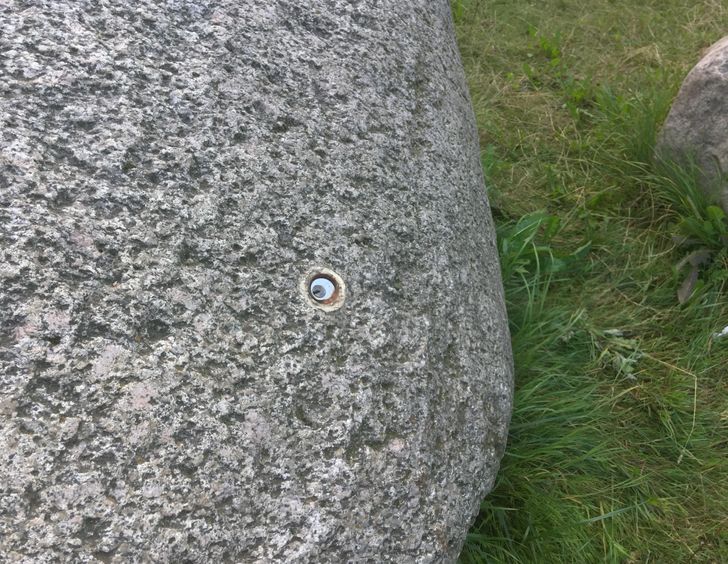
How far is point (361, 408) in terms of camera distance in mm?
1277

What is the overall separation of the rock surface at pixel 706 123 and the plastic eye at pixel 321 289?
1.92 metres

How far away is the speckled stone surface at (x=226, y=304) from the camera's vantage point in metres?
1.08

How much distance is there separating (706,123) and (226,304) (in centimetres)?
219

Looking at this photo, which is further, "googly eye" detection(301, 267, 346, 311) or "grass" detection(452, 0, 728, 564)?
"grass" detection(452, 0, 728, 564)

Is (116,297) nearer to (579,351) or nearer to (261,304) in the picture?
(261,304)

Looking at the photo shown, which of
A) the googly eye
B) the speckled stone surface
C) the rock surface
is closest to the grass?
the rock surface

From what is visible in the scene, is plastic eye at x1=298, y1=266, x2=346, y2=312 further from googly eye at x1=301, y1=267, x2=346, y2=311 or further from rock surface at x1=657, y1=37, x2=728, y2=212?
rock surface at x1=657, y1=37, x2=728, y2=212

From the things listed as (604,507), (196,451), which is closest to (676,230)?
(604,507)

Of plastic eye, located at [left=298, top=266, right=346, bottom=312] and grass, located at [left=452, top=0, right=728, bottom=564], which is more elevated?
plastic eye, located at [left=298, top=266, right=346, bottom=312]

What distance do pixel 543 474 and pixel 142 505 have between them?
51.6 inches

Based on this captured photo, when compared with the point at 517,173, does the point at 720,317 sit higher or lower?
higher

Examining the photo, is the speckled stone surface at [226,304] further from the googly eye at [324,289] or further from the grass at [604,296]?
the grass at [604,296]

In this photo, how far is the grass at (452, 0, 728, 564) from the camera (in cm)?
199

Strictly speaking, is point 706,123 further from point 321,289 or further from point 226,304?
point 226,304
